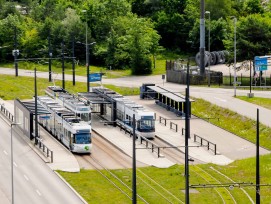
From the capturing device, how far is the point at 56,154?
3199 inches

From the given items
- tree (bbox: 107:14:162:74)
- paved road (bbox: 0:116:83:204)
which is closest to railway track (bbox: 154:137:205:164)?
paved road (bbox: 0:116:83:204)

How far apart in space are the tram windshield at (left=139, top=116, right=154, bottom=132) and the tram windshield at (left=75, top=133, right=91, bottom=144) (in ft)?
24.5

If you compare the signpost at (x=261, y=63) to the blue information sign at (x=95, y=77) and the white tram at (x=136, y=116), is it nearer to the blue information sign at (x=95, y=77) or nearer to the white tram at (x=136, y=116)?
the blue information sign at (x=95, y=77)

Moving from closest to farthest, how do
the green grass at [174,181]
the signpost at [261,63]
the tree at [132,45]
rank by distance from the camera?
the green grass at [174,181]
the signpost at [261,63]
the tree at [132,45]

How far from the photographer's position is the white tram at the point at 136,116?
87.0 meters

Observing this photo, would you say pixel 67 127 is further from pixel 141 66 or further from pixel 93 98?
pixel 141 66

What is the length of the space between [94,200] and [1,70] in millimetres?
69775

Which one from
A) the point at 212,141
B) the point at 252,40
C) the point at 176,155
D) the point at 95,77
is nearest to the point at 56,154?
the point at 176,155

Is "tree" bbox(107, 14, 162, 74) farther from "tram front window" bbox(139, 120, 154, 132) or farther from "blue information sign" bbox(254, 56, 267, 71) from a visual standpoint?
"tram front window" bbox(139, 120, 154, 132)

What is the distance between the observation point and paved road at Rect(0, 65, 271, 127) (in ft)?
315

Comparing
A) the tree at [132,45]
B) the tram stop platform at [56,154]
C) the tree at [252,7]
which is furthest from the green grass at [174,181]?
the tree at [252,7]

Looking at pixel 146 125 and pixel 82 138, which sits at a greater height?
pixel 146 125

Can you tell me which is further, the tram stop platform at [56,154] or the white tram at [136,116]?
the white tram at [136,116]

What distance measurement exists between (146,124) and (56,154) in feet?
34.0
